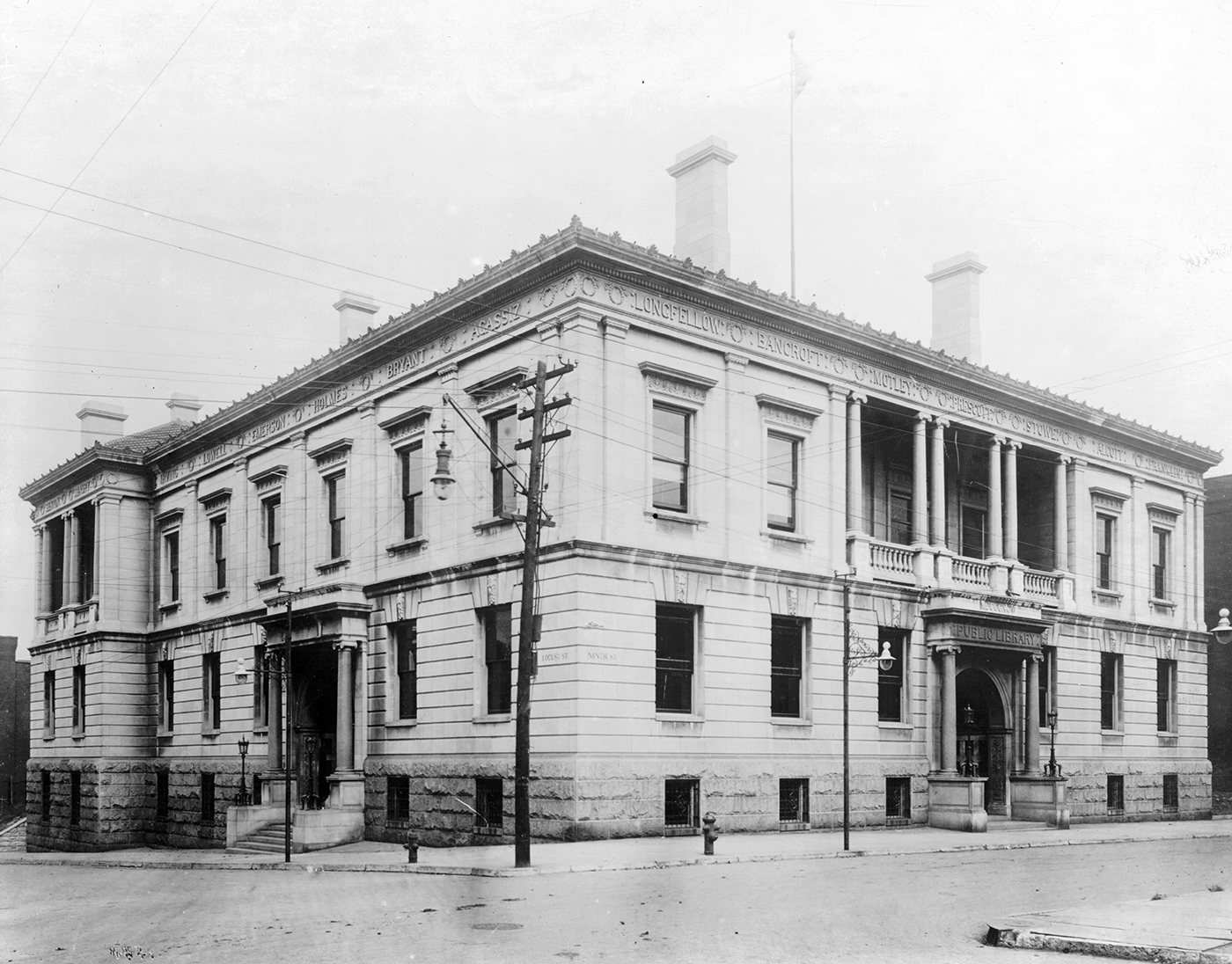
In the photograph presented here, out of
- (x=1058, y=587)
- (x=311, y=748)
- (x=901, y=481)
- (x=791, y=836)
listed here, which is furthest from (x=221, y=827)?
(x=1058, y=587)

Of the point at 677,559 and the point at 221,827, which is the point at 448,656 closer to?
the point at 677,559

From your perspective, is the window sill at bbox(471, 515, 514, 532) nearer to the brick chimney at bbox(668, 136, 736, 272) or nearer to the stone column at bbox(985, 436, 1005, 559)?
the brick chimney at bbox(668, 136, 736, 272)

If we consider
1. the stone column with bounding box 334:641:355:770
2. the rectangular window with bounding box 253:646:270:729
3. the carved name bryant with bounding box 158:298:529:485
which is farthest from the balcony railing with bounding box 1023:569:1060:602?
the rectangular window with bounding box 253:646:270:729

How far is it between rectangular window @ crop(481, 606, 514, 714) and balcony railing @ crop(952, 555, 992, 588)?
12.8 metres

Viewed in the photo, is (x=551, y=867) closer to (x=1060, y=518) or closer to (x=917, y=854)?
(x=917, y=854)

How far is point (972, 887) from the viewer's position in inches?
697

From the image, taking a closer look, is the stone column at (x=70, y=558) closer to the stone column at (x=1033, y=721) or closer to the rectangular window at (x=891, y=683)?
the rectangular window at (x=891, y=683)

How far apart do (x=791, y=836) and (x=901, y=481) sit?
11477 mm

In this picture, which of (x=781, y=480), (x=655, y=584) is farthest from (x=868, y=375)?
(x=655, y=584)

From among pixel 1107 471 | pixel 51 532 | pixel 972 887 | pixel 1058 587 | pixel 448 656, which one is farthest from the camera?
pixel 51 532

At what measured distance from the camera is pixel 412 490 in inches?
1230

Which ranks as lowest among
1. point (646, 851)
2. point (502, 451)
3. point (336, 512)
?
point (646, 851)

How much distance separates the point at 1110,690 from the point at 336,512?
76.0 ft

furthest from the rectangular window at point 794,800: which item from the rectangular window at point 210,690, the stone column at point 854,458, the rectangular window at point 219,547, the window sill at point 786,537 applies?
the rectangular window at point 219,547
